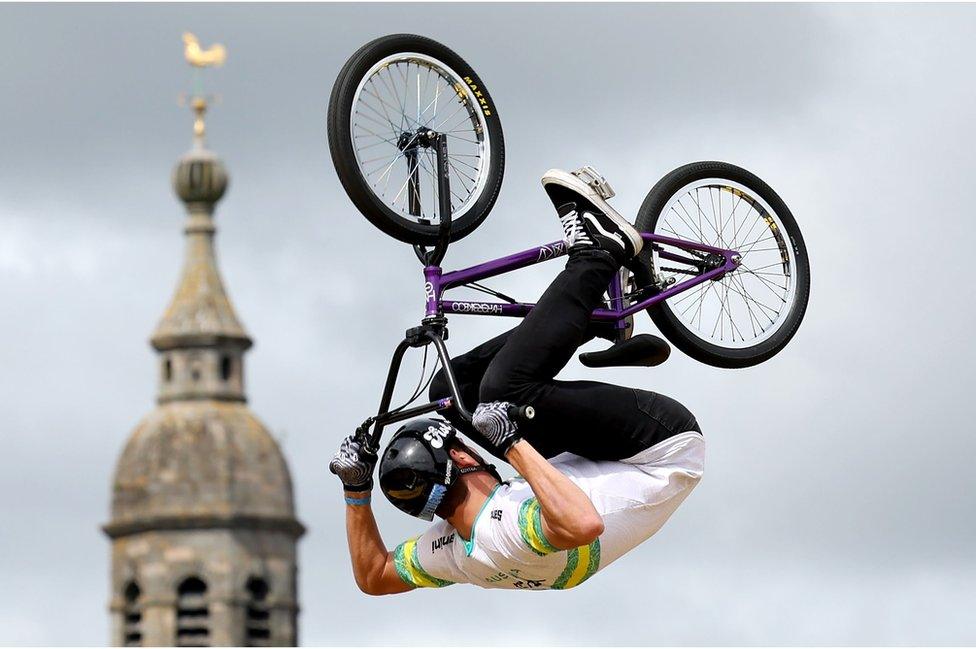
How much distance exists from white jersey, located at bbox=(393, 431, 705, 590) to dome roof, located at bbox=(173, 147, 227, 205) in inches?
5389

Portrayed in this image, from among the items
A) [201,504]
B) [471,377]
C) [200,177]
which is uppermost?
[200,177]

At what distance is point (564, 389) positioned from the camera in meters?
24.3

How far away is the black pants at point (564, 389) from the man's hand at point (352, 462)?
2.37ft

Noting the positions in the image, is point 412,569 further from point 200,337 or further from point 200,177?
point 200,177

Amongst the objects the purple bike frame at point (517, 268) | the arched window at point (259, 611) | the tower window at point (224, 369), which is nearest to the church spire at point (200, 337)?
the tower window at point (224, 369)

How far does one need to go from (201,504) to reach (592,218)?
437 ft

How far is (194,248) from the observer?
15988 centimetres

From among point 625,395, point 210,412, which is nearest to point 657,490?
point 625,395

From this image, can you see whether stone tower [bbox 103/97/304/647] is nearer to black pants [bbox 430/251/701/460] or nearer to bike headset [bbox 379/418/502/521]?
bike headset [bbox 379/418/502/521]

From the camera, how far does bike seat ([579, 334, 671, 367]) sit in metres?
25.4

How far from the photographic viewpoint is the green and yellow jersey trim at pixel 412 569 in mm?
25766

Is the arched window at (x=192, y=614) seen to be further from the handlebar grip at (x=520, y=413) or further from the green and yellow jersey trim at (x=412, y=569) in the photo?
the handlebar grip at (x=520, y=413)

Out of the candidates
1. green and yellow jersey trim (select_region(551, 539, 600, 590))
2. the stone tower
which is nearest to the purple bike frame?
green and yellow jersey trim (select_region(551, 539, 600, 590))

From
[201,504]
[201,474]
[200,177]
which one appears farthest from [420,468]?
[200,177]
